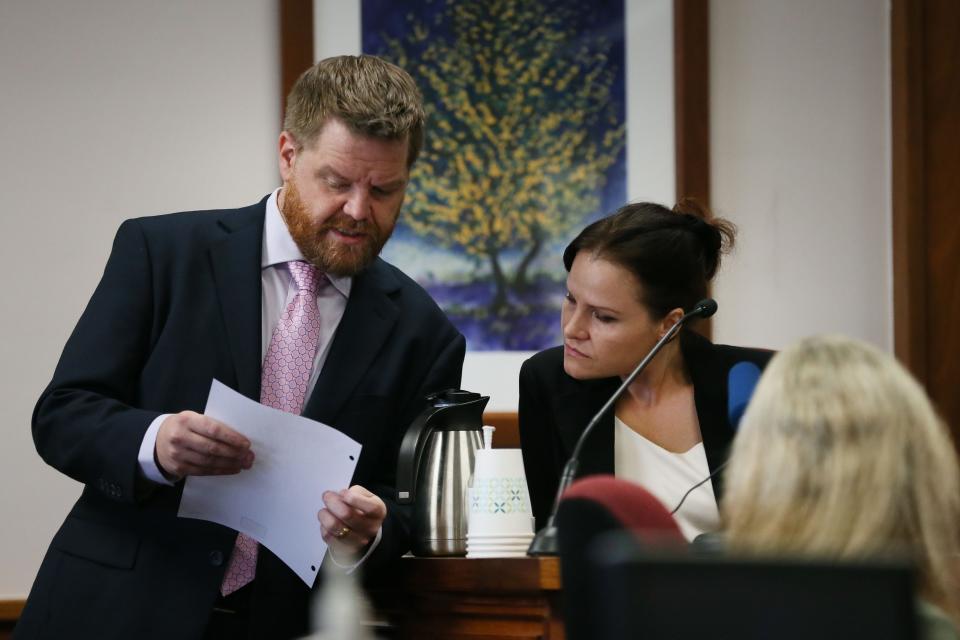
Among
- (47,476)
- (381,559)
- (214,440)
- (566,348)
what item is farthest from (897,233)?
(47,476)

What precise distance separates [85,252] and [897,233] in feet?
7.05

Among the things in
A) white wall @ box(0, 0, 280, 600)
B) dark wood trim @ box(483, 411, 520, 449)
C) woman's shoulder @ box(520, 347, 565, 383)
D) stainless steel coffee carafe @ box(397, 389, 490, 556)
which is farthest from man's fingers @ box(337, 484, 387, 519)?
white wall @ box(0, 0, 280, 600)

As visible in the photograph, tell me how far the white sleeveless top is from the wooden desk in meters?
0.54

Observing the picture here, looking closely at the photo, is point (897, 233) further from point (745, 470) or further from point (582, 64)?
point (745, 470)

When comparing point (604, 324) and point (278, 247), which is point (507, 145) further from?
point (278, 247)

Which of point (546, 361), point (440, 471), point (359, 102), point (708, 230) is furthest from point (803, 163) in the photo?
point (440, 471)

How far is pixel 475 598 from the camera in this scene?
1916 millimetres

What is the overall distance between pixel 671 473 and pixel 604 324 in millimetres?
336

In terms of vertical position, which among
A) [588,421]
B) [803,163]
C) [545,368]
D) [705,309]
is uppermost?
[803,163]

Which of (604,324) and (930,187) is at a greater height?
(930,187)

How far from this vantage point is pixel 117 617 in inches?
78.0

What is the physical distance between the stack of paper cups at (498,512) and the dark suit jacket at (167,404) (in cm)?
14

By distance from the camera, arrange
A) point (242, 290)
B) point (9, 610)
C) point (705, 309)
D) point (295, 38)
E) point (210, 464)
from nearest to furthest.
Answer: point (210, 464) < point (242, 290) < point (705, 309) < point (9, 610) < point (295, 38)

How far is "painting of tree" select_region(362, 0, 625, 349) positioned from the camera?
318 centimetres
